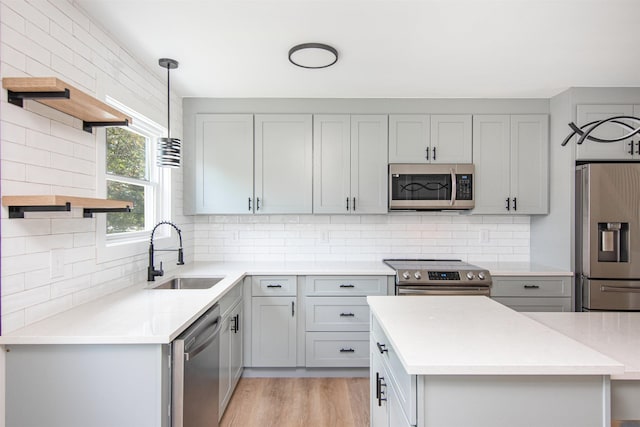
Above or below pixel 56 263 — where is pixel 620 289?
below

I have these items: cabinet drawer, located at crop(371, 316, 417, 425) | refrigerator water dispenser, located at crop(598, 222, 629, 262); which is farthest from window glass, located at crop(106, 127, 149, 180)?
refrigerator water dispenser, located at crop(598, 222, 629, 262)

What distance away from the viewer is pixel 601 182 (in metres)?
2.80

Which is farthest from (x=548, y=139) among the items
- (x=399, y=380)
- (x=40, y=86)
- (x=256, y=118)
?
(x=40, y=86)

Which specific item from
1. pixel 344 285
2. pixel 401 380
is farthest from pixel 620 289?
pixel 401 380

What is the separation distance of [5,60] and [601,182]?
149 inches

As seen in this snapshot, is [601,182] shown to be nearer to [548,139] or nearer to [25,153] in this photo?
[548,139]

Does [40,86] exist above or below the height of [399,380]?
above

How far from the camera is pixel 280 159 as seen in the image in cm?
326

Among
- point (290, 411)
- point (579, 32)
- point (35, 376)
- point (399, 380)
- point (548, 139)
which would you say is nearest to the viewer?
point (399, 380)

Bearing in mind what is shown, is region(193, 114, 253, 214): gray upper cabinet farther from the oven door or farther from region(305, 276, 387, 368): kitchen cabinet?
the oven door

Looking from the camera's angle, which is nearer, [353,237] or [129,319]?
[129,319]

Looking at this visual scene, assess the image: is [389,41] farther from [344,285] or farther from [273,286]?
[273,286]

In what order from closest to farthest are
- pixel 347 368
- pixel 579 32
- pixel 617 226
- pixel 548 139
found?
pixel 579 32
pixel 617 226
pixel 347 368
pixel 548 139

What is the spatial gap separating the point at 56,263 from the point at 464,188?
3.04 metres
